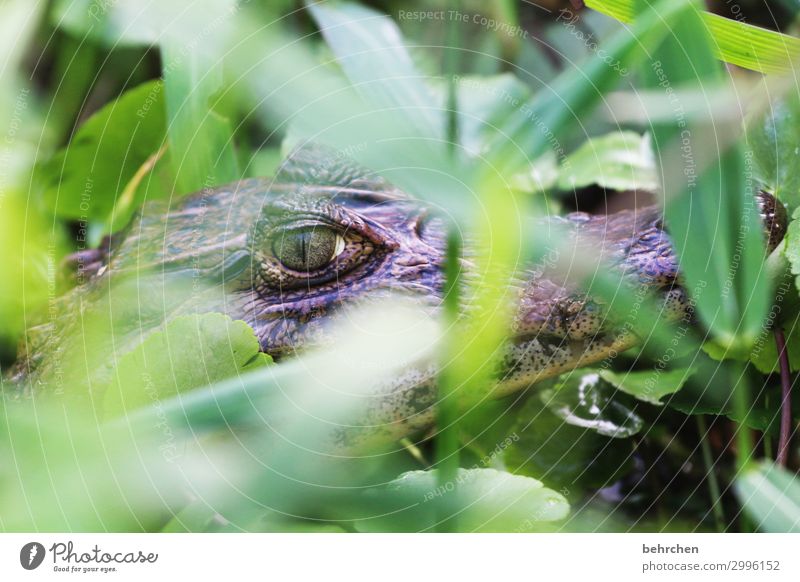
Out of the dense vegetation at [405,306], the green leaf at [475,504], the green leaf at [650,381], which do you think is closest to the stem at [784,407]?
the dense vegetation at [405,306]

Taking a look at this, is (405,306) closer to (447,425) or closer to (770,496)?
(447,425)

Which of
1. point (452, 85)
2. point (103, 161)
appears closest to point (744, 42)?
point (452, 85)

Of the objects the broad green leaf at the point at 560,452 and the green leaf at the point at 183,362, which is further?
the broad green leaf at the point at 560,452

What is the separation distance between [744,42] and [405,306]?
0.57 meters

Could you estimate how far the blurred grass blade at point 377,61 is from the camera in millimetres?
880

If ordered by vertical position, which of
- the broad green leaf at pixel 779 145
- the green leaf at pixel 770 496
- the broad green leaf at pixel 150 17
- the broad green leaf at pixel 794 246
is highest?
the broad green leaf at pixel 150 17

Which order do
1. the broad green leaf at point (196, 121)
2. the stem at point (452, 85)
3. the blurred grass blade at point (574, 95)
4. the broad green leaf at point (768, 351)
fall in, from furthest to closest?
1. the broad green leaf at point (196, 121)
2. the broad green leaf at point (768, 351)
3. the stem at point (452, 85)
4. the blurred grass blade at point (574, 95)

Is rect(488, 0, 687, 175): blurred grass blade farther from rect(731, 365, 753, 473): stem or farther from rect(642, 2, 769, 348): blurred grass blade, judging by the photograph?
rect(731, 365, 753, 473): stem

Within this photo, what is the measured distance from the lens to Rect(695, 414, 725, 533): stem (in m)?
0.92

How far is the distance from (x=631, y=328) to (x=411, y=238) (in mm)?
326

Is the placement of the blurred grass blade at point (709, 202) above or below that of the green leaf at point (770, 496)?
above

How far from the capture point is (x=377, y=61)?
3.16 ft

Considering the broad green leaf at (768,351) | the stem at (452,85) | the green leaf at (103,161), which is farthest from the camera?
the green leaf at (103,161)

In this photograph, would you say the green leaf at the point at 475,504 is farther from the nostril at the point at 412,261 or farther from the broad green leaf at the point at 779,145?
the broad green leaf at the point at 779,145
